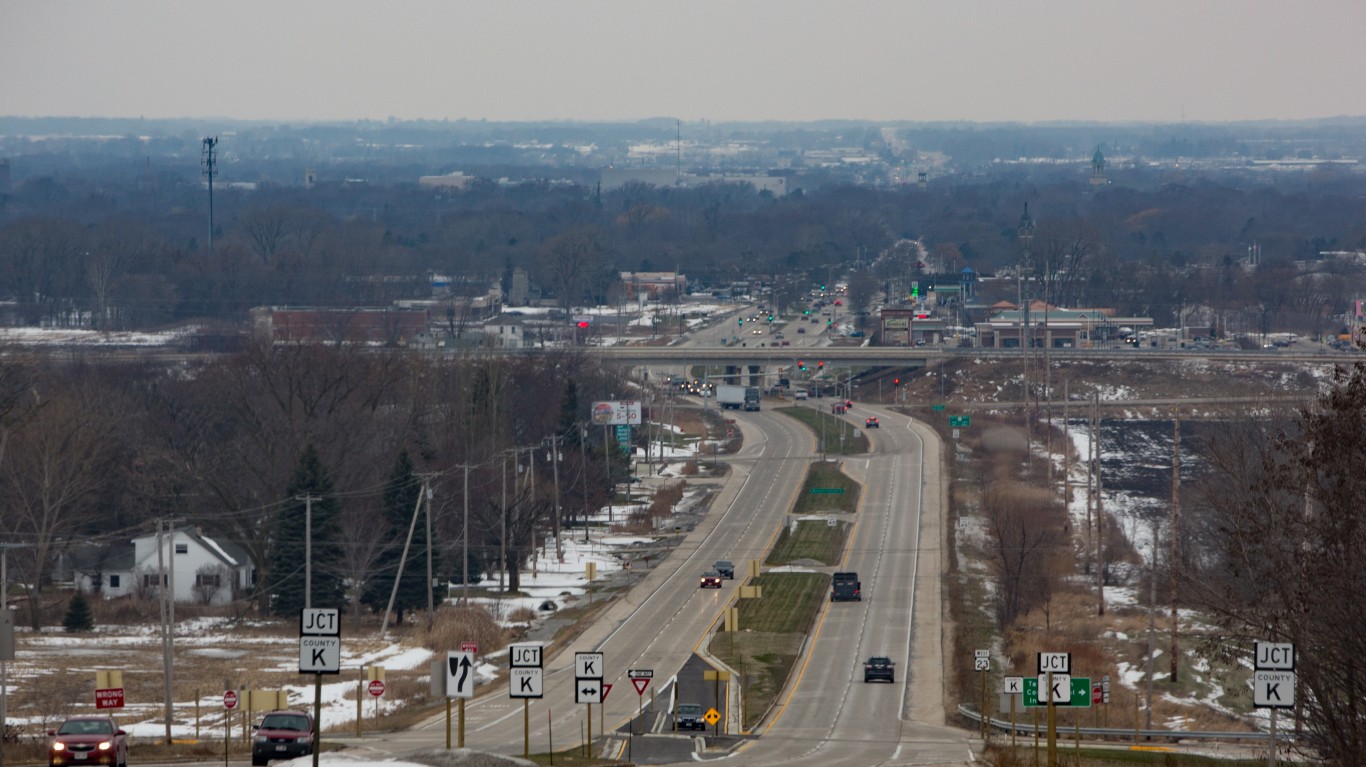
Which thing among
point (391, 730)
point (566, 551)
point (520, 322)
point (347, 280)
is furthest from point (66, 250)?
point (391, 730)

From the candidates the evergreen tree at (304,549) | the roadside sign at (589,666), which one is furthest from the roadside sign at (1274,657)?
the evergreen tree at (304,549)

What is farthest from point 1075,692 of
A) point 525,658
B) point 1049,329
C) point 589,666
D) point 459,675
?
point 1049,329

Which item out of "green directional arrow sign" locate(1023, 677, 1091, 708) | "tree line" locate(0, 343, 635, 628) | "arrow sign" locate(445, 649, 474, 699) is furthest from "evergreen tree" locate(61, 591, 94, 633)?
"arrow sign" locate(445, 649, 474, 699)

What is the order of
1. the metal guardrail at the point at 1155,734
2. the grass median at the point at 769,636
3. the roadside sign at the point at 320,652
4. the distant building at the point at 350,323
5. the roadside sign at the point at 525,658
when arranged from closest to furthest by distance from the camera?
the roadside sign at the point at 320,652 → the roadside sign at the point at 525,658 → the metal guardrail at the point at 1155,734 → the grass median at the point at 769,636 → the distant building at the point at 350,323

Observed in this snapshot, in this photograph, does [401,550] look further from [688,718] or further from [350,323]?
[350,323]

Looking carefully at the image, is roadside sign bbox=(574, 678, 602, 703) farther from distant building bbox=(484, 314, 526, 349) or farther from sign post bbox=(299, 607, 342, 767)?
distant building bbox=(484, 314, 526, 349)

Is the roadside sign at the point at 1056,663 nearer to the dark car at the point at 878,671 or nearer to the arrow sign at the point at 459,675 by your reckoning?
the arrow sign at the point at 459,675
